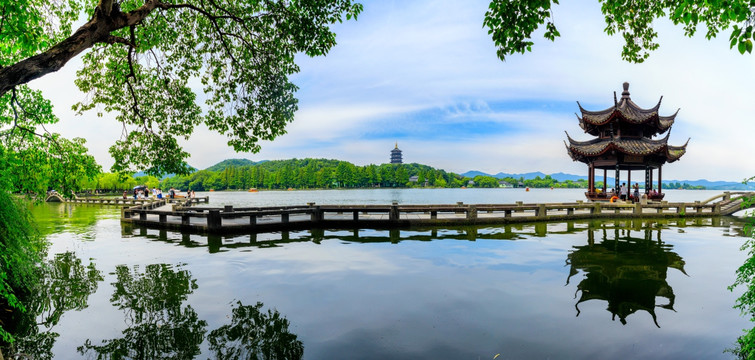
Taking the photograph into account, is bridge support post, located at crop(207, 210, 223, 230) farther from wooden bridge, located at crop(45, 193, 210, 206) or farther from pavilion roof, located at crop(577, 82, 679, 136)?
pavilion roof, located at crop(577, 82, 679, 136)

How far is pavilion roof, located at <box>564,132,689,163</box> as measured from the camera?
983 inches

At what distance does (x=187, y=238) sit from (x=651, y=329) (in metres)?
14.2

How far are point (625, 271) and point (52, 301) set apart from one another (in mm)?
12038

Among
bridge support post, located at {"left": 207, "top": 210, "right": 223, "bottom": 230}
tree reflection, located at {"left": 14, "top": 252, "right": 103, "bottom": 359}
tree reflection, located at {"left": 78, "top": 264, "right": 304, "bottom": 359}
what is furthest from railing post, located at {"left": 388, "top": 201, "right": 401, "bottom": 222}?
tree reflection, located at {"left": 14, "top": 252, "right": 103, "bottom": 359}

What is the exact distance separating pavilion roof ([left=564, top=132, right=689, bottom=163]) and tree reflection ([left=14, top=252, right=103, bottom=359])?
28.2m

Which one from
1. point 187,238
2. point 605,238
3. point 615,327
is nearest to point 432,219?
point 605,238

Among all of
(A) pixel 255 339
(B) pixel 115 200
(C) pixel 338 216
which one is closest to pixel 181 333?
(A) pixel 255 339

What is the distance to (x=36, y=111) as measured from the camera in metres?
10.3

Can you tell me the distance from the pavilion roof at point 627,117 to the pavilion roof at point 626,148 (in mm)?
1234

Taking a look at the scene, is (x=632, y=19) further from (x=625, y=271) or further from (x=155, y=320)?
(x=155, y=320)

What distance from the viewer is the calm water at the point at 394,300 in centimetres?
496

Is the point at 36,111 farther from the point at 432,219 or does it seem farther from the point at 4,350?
the point at 432,219

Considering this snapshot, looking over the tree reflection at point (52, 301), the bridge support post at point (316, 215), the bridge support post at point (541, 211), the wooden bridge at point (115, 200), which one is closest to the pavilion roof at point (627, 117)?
the bridge support post at point (541, 211)

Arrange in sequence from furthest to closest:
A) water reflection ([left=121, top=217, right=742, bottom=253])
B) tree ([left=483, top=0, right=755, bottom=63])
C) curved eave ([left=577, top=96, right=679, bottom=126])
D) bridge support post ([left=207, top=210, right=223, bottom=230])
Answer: curved eave ([left=577, top=96, right=679, bottom=126]) < bridge support post ([left=207, top=210, right=223, bottom=230]) < water reflection ([left=121, top=217, right=742, bottom=253]) < tree ([left=483, top=0, right=755, bottom=63])
